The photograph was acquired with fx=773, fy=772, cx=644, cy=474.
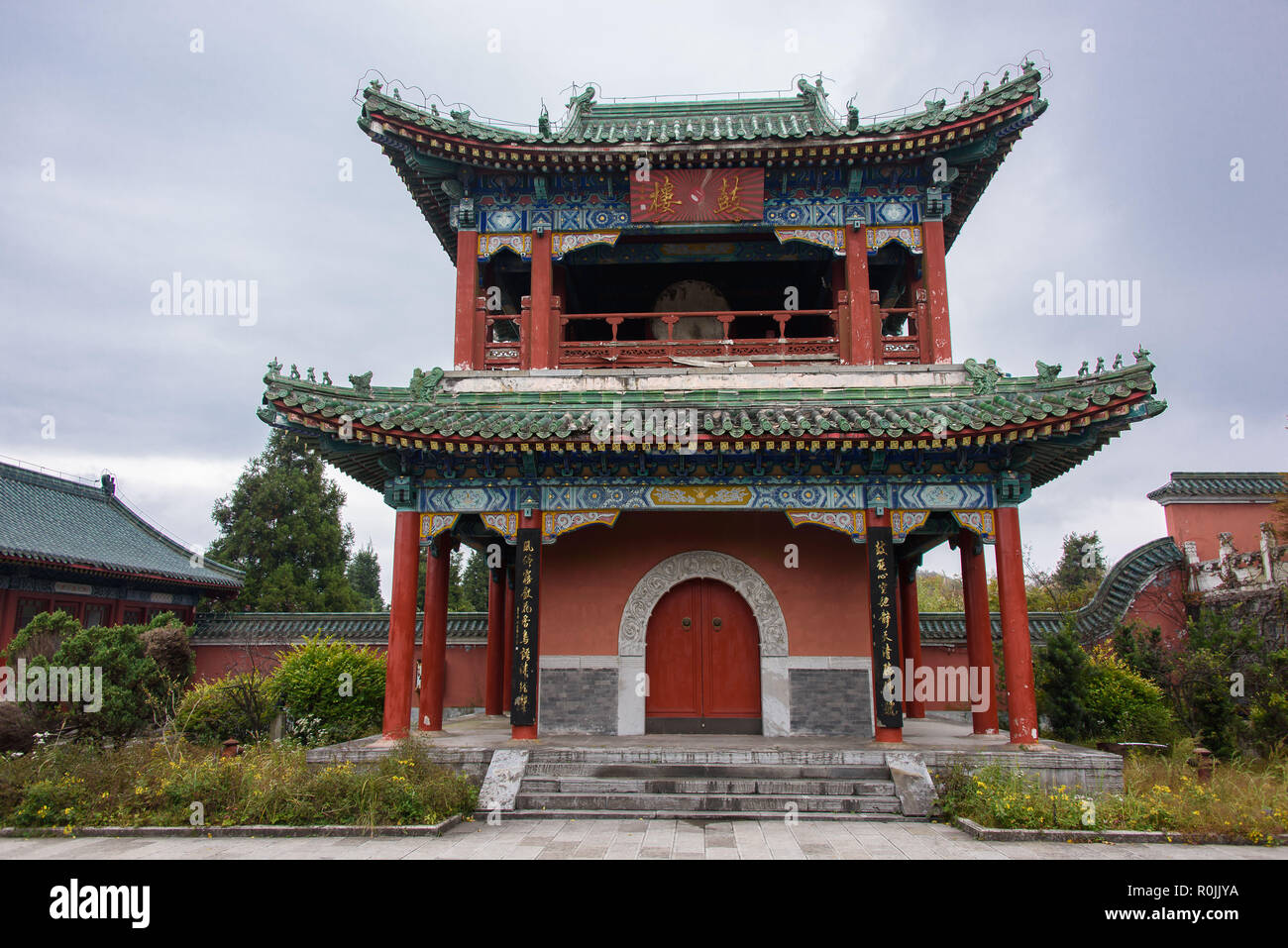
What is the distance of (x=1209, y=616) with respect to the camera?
49.7ft

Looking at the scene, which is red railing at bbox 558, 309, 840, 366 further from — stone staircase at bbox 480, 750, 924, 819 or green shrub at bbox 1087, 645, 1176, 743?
green shrub at bbox 1087, 645, 1176, 743

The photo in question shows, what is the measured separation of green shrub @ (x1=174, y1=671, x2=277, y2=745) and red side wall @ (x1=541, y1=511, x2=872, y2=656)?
18.4 feet

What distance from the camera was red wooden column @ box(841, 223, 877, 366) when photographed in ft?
40.9

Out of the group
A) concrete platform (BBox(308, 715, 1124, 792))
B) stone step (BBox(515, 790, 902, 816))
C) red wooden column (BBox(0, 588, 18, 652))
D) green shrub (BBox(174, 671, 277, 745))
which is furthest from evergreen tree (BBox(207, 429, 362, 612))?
stone step (BBox(515, 790, 902, 816))

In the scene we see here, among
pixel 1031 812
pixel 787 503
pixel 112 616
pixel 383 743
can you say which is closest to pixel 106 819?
pixel 383 743

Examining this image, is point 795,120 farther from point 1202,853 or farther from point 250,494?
point 250,494

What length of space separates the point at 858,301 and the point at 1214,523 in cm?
1535

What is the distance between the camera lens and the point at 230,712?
1362cm

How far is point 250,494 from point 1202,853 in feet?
104

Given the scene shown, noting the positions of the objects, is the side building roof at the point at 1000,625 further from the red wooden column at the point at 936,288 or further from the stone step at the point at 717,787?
the stone step at the point at 717,787

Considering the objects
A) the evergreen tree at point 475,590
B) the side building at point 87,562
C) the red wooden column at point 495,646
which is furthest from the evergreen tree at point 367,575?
the red wooden column at point 495,646

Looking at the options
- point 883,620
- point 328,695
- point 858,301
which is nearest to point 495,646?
point 328,695

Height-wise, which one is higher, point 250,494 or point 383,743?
point 250,494

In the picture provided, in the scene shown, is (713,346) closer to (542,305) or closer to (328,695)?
(542,305)
